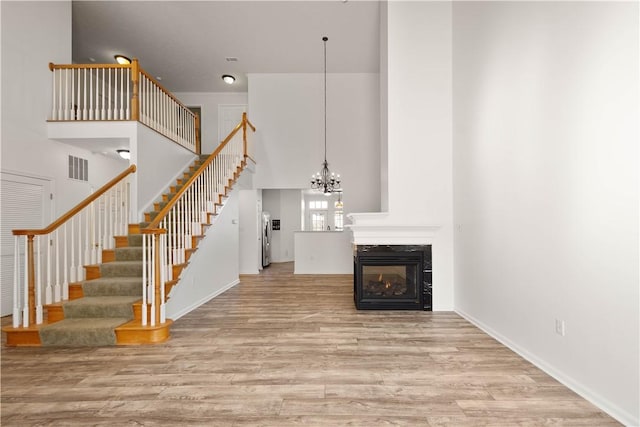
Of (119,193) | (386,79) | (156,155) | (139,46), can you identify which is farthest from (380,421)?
(139,46)

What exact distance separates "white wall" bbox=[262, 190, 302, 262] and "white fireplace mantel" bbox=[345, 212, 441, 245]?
6832 millimetres

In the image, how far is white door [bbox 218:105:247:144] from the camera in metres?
8.93

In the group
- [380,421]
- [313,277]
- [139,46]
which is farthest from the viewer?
[313,277]

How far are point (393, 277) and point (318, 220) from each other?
27.3ft

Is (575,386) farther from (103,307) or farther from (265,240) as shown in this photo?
(265,240)

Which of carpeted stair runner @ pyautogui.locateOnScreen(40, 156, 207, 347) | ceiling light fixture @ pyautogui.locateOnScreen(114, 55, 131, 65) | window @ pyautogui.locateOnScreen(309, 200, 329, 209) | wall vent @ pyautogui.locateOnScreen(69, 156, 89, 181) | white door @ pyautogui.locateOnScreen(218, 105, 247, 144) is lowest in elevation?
carpeted stair runner @ pyautogui.locateOnScreen(40, 156, 207, 347)

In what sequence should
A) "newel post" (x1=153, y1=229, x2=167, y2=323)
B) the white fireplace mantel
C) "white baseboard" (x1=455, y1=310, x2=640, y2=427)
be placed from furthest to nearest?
the white fireplace mantel, "newel post" (x1=153, y1=229, x2=167, y2=323), "white baseboard" (x1=455, y1=310, x2=640, y2=427)

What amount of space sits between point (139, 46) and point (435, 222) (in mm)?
6903

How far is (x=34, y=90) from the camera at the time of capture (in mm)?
4648

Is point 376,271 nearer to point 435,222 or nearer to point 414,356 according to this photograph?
point 435,222

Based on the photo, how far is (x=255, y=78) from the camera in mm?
8023

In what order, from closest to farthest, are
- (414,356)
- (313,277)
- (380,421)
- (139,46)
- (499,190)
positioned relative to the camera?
(380,421) → (414,356) → (499,190) → (139,46) → (313,277)

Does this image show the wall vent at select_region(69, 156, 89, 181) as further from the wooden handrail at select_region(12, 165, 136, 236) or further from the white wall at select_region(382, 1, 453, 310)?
the white wall at select_region(382, 1, 453, 310)

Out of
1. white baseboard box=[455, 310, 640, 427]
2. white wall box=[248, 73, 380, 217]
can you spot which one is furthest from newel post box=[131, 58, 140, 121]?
white baseboard box=[455, 310, 640, 427]
